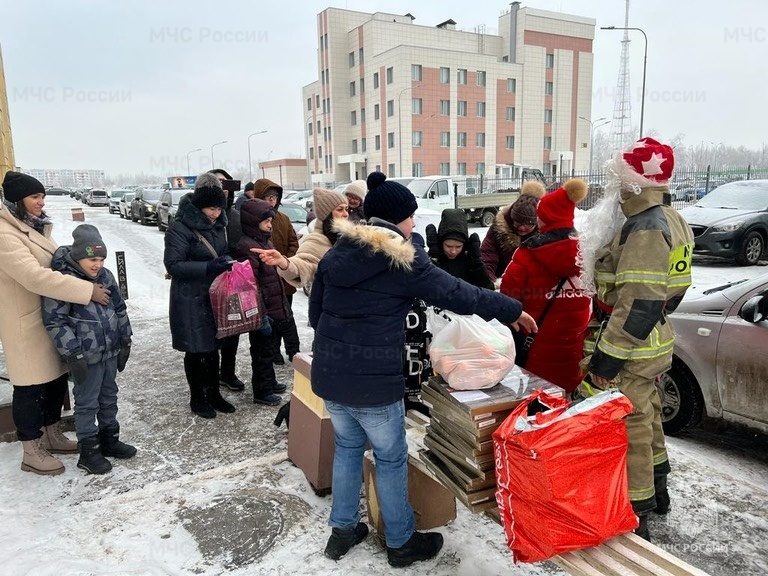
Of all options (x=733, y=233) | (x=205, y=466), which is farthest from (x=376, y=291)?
(x=733, y=233)

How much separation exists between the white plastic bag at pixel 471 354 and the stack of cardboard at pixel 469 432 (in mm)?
59

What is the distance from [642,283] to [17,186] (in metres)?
3.62

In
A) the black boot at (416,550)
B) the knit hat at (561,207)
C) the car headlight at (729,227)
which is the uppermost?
the knit hat at (561,207)

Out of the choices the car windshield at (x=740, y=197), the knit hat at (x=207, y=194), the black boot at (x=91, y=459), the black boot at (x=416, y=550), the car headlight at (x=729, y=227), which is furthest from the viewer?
the car windshield at (x=740, y=197)

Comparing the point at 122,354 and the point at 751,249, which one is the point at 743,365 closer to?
the point at 122,354

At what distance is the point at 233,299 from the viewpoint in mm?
4242

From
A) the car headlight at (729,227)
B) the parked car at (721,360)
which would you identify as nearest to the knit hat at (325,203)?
the parked car at (721,360)

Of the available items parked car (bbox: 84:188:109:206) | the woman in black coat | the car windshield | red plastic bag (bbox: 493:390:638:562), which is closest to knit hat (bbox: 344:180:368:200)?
the woman in black coat

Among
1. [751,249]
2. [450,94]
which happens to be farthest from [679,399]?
[450,94]

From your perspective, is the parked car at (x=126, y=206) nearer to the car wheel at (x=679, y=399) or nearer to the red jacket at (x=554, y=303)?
the red jacket at (x=554, y=303)

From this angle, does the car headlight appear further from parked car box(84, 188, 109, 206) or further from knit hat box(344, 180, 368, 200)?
parked car box(84, 188, 109, 206)

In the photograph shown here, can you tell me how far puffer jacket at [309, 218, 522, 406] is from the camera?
2406mm

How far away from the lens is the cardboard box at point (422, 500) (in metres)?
2.91

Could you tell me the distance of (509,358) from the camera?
8.64 feet
